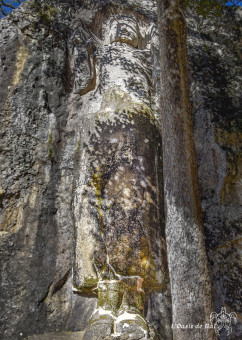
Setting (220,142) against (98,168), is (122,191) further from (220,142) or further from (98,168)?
(220,142)

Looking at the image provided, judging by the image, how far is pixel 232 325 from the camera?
3.53 m

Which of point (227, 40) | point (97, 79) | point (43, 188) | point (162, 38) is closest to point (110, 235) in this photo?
point (43, 188)

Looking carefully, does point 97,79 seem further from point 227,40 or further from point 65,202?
point 227,40

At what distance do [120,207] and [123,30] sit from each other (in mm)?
2984

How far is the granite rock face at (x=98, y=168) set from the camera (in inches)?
128

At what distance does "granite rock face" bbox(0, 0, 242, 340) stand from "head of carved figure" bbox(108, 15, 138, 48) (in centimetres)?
2

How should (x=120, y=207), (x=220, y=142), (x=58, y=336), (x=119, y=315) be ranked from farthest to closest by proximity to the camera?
(x=220, y=142) < (x=120, y=207) < (x=58, y=336) < (x=119, y=315)

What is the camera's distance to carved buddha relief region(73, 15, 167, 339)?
Answer: 3035 millimetres

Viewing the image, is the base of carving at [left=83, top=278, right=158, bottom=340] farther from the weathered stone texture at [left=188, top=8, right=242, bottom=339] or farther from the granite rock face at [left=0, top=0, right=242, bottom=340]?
the weathered stone texture at [left=188, top=8, right=242, bottom=339]

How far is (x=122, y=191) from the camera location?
3.45m

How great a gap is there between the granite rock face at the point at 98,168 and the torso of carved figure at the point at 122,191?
0.04ft

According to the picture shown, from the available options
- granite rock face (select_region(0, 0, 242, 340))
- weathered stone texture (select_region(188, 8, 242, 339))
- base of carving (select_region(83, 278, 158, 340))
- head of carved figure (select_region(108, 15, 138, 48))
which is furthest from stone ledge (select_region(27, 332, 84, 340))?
head of carved figure (select_region(108, 15, 138, 48))

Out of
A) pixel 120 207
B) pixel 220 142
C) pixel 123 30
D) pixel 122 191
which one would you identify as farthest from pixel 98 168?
pixel 123 30

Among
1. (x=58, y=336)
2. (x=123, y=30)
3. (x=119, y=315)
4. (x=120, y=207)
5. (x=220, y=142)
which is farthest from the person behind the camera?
(x=123, y=30)
